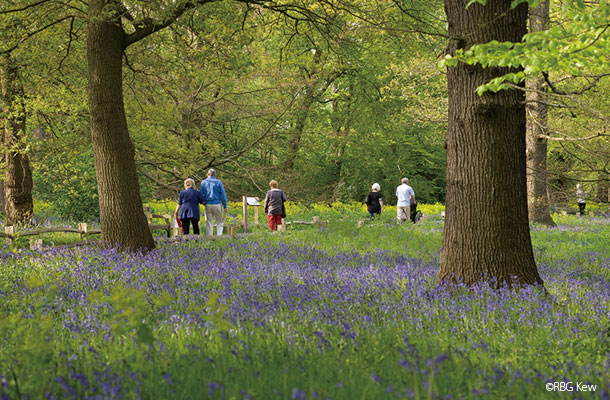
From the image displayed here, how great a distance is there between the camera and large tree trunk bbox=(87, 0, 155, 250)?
9047mm

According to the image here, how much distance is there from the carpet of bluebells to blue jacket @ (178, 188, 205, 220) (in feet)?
17.7

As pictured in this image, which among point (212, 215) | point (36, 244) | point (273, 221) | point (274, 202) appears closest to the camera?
point (36, 244)

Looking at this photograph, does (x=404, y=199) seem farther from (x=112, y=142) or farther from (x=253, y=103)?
(x=112, y=142)

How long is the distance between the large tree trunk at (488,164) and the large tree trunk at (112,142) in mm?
6227

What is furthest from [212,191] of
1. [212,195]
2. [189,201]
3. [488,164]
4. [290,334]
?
[290,334]

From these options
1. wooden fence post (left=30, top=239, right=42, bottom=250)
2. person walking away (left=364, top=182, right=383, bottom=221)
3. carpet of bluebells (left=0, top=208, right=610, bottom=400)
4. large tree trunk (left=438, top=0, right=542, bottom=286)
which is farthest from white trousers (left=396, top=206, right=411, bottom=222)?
large tree trunk (left=438, top=0, right=542, bottom=286)

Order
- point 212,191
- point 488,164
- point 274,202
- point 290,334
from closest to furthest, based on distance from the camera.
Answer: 1. point 290,334
2. point 488,164
3. point 212,191
4. point 274,202

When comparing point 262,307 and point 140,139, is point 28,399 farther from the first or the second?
point 140,139

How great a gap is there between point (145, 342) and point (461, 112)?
457cm

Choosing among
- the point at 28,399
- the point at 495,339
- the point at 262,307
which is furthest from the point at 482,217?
the point at 28,399

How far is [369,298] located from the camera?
546cm

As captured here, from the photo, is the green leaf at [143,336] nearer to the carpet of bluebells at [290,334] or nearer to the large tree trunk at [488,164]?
the carpet of bluebells at [290,334]

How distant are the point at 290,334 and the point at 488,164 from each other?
342 cm

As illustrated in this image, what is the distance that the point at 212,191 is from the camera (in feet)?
45.0
